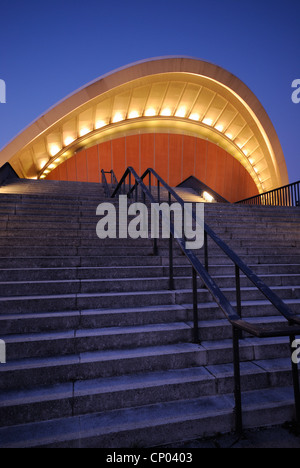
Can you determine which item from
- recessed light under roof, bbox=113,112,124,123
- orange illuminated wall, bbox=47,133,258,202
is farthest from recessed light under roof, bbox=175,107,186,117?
recessed light under roof, bbox=113,112,124,123

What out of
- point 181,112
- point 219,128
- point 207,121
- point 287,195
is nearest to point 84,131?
point 181,112

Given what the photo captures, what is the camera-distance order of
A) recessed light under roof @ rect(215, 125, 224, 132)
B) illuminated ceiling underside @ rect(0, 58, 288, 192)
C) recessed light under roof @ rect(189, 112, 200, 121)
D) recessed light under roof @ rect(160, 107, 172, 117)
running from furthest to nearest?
recessed light under roof @ rect(215, 125, 224, 132), recessed light under roof @ rect(189, 112, 200, 121), recessed light under roof @ rect(160, 107, 172, 117), illuminated ceiling underside @ rect(0, 58, 288, 192)

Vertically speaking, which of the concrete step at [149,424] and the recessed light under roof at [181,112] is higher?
the recessed light under roof at [181,112]

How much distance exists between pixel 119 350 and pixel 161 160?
19.1 m

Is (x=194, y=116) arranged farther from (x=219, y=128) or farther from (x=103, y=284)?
(x=103, y=284)

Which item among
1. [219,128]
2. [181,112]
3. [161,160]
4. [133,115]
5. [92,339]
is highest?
[181,112]

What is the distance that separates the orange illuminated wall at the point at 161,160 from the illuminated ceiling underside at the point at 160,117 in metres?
0.81

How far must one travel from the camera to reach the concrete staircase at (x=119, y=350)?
180cm

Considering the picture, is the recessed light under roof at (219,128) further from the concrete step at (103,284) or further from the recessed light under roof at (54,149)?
the concrete step at (103,284)

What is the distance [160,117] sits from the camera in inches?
851

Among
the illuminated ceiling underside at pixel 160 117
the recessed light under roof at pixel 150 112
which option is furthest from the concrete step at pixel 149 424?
the recessed light under roof at pixel 150 112

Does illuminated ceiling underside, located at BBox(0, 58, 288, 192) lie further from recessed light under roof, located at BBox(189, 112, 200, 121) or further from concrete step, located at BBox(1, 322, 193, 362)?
concrete step, located at BBox(1, 322, 193, 362)

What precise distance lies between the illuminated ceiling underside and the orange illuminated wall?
Answer: 809 millimetres

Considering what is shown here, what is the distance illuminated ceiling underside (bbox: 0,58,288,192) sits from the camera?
16938mm
